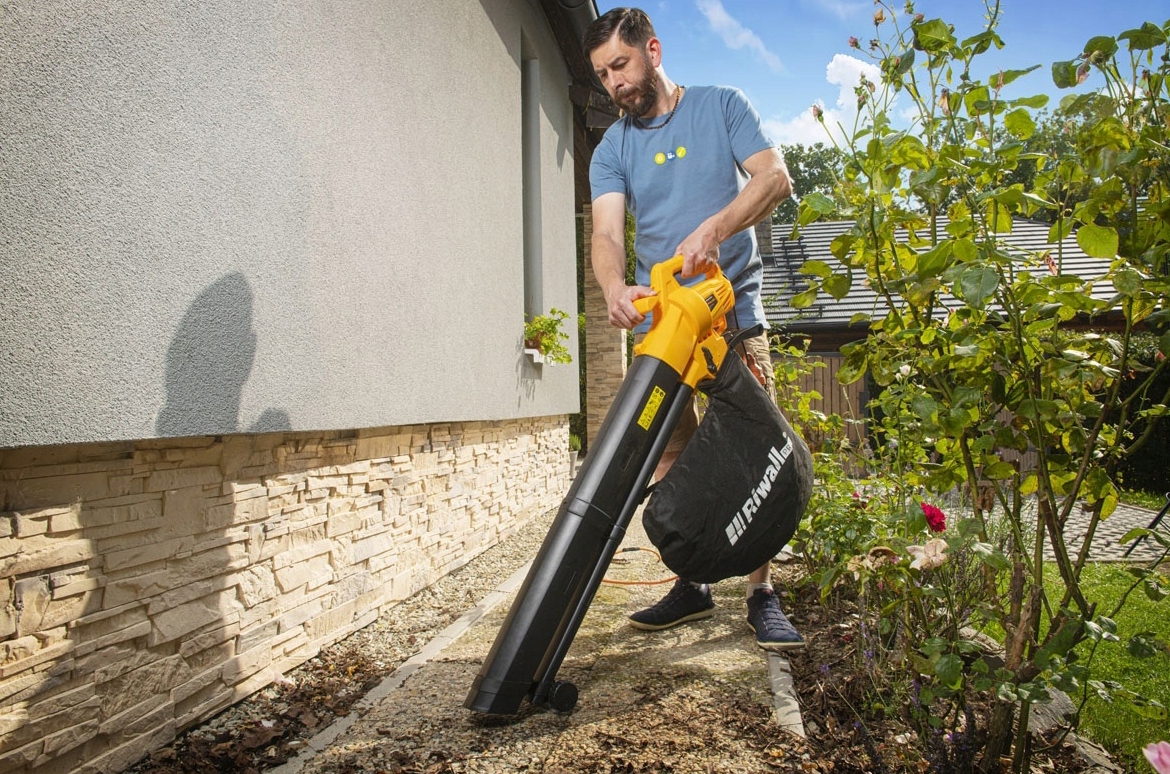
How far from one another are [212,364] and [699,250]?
1403mm

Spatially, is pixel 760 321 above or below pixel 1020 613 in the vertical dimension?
above

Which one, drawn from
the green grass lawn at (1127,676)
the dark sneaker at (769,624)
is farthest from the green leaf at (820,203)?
the dark sneaker at (769,624)

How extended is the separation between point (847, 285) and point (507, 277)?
360 centimetres

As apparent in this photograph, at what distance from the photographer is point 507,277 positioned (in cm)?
507

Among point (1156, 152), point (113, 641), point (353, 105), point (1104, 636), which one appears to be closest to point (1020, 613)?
point (1104, 636)

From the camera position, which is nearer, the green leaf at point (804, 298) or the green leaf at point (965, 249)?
the green leaf at point (965, 249)

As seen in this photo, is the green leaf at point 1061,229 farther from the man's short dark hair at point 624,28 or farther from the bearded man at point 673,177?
the man's short dark hair at point 624,28

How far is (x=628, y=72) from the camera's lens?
262 cm

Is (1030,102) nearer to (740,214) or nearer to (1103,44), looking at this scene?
(1103,44)

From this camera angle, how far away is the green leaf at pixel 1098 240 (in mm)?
1366

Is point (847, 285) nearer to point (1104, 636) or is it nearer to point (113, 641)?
point (1104, 636)

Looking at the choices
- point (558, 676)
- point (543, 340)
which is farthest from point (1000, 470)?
point (543, 340)

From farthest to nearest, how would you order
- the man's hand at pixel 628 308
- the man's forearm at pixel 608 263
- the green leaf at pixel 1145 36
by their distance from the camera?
the man's forearm at pixel 608 263
the man's hand at pixel 628 308
the green leaf at pixel 1145 36

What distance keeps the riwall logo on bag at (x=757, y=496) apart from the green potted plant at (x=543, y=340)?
351cm
